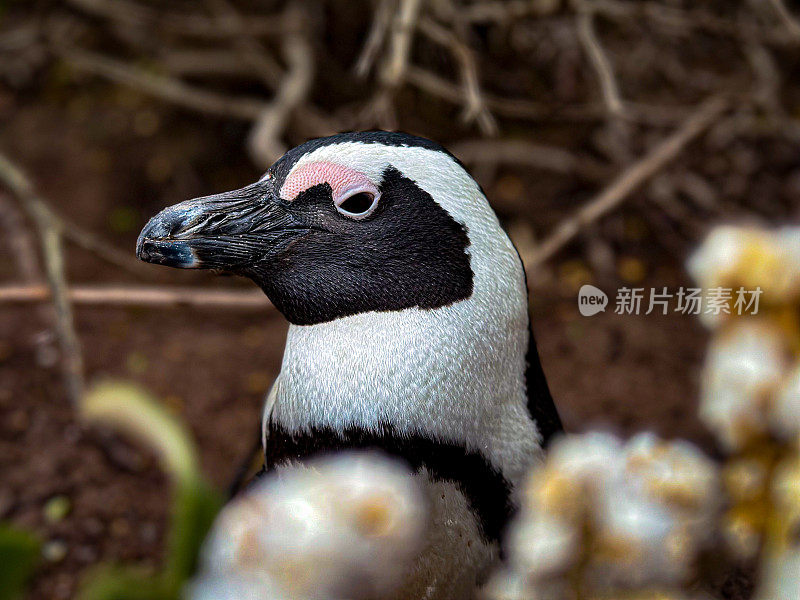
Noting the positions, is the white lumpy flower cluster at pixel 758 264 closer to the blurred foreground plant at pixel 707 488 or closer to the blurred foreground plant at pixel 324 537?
the blurred foreground plant at pixel 707 488

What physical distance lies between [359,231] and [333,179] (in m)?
0.05

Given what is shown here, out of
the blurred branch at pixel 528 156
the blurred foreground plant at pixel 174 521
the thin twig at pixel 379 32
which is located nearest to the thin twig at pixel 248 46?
the blurred branch at pixel 528 156

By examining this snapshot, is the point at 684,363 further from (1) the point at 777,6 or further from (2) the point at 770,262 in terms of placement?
(2) the point at 770,262

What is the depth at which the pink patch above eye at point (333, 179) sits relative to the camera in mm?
763

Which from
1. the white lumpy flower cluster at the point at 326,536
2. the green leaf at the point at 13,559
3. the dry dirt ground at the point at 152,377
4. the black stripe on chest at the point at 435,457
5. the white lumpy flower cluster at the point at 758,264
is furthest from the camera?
the dry dirt ground at the point at 152,377

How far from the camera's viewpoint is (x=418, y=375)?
76 cm

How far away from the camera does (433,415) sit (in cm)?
76

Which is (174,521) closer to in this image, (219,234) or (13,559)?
(13,559)

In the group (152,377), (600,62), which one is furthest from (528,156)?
(152,377)

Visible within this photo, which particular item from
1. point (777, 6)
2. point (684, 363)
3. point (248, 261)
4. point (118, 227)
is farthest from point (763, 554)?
point (118, 227)

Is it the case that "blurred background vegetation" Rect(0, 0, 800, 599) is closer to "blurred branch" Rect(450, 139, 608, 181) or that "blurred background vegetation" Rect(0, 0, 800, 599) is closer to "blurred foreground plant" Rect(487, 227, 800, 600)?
"blurred branch" Rect(450, 139, 608, 181)

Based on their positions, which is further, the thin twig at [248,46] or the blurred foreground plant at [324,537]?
the thin twig at [248,46]

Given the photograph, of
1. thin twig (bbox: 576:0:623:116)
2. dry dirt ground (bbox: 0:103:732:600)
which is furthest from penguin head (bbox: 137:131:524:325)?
dry dirt ground (bbox: 0:103:732:600)

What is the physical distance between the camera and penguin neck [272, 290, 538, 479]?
0.76 m
